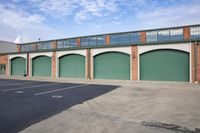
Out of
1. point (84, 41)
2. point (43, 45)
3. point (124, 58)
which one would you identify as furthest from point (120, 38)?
point (43, 45)

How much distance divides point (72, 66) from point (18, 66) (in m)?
13.3

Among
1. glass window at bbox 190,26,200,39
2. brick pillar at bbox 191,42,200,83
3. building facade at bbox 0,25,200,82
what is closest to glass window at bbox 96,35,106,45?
→ building facade at bbox 0,25,200,82

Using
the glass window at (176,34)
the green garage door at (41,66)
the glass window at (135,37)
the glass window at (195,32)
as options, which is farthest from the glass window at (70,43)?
the glass window at (195,32)

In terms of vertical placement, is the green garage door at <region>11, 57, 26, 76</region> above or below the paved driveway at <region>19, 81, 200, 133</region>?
above

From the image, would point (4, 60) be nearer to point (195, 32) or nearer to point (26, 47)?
point (26, 47)

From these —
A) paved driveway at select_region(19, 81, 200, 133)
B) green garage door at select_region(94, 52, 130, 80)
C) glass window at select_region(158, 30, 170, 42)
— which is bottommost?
paved driveway at select_region(19, 81, 200, 133)

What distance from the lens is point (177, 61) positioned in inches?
812

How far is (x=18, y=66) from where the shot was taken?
34.6 metres

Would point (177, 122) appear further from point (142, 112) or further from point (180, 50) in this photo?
point (180, 50)

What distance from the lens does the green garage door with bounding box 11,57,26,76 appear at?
3369cm

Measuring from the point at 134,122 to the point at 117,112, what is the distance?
141 cm

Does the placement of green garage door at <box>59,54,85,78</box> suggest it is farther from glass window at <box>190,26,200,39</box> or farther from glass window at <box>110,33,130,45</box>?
glass window at <box>190,26,200,39</box>

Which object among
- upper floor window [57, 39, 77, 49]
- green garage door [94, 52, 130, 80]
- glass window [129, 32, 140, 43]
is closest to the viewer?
green garage door [94, 52, 130, 80]

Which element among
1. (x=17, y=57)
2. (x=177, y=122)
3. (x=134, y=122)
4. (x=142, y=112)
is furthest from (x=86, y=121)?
(x=17, y=57)
